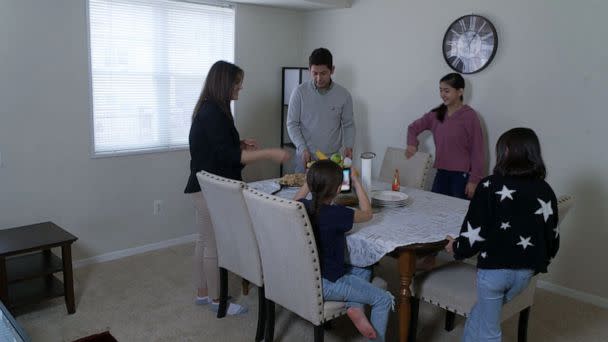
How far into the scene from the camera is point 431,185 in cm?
406

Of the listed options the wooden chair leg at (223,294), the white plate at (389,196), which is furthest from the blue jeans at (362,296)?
the wooden chair leg at (223,294)

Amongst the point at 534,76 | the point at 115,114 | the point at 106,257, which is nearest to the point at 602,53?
the point at 534,76

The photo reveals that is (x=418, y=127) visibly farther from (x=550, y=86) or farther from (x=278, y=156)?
(x=278, y=156)

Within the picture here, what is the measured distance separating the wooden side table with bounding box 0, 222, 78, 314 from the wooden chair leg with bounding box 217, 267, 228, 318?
2.78ft

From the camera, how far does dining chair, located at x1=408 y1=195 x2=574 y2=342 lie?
2299 millimetres

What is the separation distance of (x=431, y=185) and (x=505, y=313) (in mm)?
1865

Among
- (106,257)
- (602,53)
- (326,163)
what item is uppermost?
(602,53)

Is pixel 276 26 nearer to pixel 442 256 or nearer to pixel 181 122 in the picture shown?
pixel 181 122

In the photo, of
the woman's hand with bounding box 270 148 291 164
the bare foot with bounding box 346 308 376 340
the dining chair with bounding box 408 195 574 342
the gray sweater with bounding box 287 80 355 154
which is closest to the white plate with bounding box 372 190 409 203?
the dining chair with bounding box 408 195 574 342

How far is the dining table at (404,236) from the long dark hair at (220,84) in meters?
0.96

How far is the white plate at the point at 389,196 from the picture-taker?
275 centimetres

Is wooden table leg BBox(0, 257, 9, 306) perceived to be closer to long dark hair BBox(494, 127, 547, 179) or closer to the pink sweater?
long dark hair BBox(494, 127, 547, 179)

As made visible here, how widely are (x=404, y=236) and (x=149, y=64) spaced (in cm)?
252

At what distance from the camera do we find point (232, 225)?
2580mm
